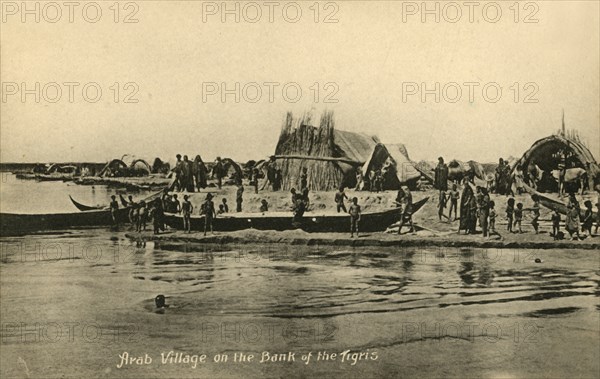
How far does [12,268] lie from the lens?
12.2 ft

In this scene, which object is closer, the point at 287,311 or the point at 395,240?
the point at 287,311

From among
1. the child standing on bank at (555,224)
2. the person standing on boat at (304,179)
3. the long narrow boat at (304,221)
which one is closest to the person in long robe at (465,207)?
the long narrow boat at (304,221)

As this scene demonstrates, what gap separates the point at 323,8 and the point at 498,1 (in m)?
1.08

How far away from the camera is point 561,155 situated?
12.8ft

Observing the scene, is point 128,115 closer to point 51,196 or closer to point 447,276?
point 51,196

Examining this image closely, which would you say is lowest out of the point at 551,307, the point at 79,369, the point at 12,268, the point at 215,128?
the point at 79,369

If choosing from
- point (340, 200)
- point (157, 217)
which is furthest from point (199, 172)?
point (340, 200)

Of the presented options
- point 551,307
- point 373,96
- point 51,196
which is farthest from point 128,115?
point 551,307

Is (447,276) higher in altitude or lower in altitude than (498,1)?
lower

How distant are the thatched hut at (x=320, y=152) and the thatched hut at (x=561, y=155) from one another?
38.3 inches

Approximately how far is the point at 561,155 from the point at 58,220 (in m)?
3.17

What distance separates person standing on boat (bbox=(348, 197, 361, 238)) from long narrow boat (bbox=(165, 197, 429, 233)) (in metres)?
0.02

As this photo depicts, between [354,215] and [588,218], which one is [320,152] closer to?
[354,215]

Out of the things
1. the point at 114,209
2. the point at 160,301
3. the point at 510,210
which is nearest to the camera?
the point at 160,301
